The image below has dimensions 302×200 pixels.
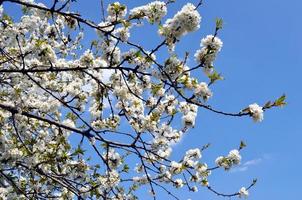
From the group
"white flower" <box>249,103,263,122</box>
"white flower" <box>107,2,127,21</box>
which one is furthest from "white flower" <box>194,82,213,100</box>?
"white flower" <box>107,2,127,21</box>

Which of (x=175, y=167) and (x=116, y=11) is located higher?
(x=116, y=11)

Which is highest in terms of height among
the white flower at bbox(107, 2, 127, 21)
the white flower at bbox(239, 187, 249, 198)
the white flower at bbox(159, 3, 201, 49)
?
the white flower at bbox(107, 2, 127, 21)

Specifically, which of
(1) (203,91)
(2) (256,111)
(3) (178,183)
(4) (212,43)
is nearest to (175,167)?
(3) (178,183)

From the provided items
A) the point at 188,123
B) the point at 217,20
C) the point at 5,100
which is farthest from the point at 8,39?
the point at 217,20

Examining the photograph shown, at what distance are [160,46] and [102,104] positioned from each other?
302 cm

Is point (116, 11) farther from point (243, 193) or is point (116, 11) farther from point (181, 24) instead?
point (243, 193)

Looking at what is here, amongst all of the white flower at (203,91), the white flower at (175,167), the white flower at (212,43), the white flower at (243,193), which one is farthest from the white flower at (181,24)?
the white flower at (243,193)

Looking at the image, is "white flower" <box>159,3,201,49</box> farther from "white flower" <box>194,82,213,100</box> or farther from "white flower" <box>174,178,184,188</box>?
"white flower" <box>174,178,184,188</box>

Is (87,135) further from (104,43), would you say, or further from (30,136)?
(30,136)

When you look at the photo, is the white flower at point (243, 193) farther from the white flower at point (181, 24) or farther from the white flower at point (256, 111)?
the white flower at point (181, 24)

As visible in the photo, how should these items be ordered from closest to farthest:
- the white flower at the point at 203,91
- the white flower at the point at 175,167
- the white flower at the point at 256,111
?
the white flower at the point at 256,111
the white flower at the point at 203,91
the white flower at the point at 175,167

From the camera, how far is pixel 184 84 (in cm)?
698

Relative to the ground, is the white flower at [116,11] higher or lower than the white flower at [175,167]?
higher

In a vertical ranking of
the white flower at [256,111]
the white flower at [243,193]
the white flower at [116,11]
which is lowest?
the white flower at [256,111]
